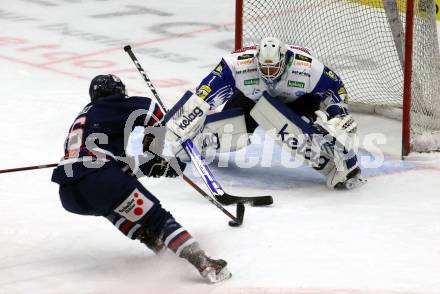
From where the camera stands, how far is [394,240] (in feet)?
15.6

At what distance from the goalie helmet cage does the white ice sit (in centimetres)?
17

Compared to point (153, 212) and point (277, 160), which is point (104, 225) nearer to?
point (153, 212)

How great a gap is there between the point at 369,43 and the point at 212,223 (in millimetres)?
2244

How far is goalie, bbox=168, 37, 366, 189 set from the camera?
218 inches

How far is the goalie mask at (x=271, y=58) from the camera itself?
5.48 meters

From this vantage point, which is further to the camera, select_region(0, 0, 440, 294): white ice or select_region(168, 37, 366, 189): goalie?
select_region(168, 37, 366, 189): goalie

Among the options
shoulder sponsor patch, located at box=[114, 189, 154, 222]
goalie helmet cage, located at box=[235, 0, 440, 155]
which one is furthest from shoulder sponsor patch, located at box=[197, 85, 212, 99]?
shoulder sponsor patch, located at box=[114, 189, 154, 222]

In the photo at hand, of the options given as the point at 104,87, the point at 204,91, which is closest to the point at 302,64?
the point at 204,91

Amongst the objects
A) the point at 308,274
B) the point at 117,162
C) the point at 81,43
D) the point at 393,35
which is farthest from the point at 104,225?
the point at 81,43

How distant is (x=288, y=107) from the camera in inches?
224

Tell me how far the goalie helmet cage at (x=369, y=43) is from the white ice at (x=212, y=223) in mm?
168

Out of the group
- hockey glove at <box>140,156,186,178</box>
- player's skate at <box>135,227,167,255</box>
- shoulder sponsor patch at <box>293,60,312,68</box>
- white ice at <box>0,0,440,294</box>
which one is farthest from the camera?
shoulder sponsor patch at <box>293,60,312,68</box>

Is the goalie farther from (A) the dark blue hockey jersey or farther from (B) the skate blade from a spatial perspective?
(B) the skate blade

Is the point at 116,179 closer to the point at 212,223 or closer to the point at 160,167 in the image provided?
the point at 160,167
